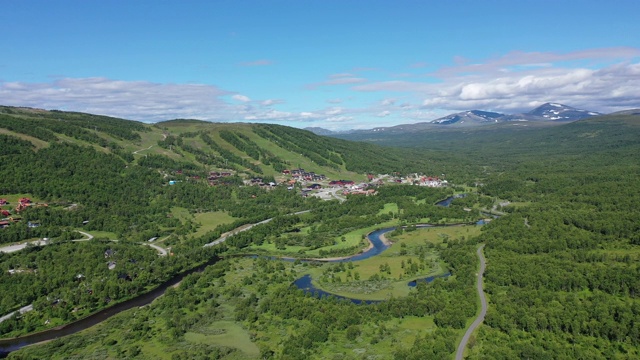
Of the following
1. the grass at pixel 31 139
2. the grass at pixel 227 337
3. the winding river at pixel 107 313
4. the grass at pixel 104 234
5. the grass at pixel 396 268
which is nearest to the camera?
the grass at pixel 227 337

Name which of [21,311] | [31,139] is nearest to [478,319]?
[21,311]

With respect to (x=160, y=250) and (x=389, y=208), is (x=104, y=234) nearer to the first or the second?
(x=160, y=250)

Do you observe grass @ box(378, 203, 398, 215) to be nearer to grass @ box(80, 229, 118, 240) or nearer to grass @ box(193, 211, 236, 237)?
grass @ box(193, 211, 236, 237)

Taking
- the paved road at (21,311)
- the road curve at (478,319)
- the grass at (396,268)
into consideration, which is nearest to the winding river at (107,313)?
the grass at (396,268)

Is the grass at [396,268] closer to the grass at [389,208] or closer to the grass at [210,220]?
the grass at [389,208]

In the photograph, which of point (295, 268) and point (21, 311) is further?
point (295, 268)

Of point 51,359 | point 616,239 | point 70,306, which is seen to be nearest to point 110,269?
point 70,306

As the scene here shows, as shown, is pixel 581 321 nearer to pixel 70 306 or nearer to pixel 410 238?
pixel 410 238

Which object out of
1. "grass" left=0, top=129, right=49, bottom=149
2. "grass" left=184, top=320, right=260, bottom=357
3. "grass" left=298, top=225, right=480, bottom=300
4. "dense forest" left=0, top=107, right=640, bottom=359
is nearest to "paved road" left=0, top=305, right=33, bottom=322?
"dense forest" left=0, top=107, right=640, bottom=359
